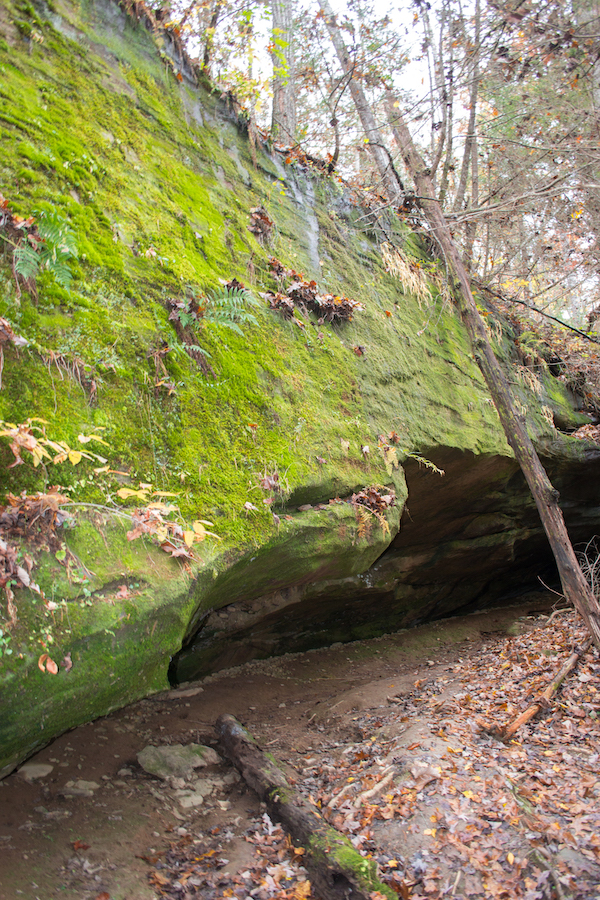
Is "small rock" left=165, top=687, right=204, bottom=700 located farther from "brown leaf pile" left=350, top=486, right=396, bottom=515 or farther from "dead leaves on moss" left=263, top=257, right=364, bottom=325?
"dead leaves on moss" left=263, top=257, right=364, bottom=325

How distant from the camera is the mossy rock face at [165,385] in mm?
3053

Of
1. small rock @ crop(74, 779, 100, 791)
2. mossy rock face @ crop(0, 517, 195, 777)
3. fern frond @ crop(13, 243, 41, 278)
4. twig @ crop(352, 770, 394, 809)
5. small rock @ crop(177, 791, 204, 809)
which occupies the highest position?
fern frond @ crop(13, 243, 41, 278)

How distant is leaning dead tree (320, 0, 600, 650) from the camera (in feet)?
18.9

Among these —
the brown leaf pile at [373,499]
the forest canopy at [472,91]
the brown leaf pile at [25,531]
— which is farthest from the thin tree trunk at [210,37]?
the brown leaf pile at [25,531]

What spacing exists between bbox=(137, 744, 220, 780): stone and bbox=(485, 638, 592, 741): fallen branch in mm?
2682

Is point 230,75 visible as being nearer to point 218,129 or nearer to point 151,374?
point 218,129

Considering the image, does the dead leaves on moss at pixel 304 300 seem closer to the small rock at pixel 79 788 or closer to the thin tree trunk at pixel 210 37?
the thin tree trunk at pixel 210 37

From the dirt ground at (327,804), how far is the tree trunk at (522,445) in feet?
2.64

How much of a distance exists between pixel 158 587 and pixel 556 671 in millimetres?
4760

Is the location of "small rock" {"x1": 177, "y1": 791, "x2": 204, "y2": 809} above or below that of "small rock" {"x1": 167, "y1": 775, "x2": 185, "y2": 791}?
below

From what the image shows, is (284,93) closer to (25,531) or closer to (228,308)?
(228,308)

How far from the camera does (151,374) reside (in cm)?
394

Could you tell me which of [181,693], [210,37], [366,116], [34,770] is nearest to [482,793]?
[34,770]

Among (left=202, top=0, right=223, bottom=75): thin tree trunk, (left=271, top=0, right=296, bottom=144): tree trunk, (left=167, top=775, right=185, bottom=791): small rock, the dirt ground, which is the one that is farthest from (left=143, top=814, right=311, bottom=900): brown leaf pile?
(left=271, top=0, right=296, bottom=144): tree trunk
